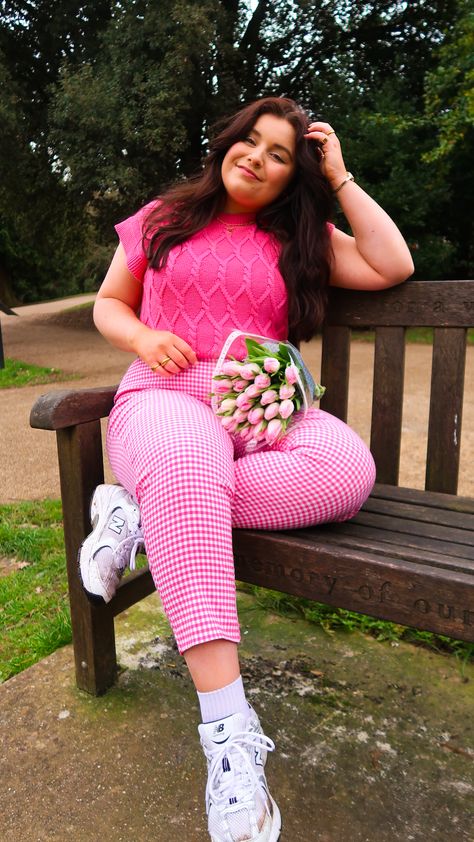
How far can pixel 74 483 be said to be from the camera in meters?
1.93

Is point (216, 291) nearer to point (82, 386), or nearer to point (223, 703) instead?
point (223, 703)

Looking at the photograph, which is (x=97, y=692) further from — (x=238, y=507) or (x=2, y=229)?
(x=2, y=229)

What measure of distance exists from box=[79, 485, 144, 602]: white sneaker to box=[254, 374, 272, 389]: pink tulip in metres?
0.44

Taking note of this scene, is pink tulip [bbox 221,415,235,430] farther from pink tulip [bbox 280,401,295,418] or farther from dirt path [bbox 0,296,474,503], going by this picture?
dirt path [bbox 0,296,474,503]

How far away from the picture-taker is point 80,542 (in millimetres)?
1945

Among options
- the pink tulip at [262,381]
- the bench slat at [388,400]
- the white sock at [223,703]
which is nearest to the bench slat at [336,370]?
the bench slat at [388,400]

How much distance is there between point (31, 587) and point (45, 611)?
0.71 ft

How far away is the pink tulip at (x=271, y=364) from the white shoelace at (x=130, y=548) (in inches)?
20.7

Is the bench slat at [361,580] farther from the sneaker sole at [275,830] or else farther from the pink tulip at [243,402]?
the sneaker sole at [275,830]

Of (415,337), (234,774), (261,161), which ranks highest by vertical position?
(261,161)

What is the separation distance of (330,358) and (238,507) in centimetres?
85

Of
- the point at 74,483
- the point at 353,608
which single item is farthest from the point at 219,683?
the point at 74,483

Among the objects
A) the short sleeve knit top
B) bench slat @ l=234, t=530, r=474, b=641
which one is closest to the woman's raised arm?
the short sleeve knit top

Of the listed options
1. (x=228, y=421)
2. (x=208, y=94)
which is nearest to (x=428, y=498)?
(x=228, y=421)
